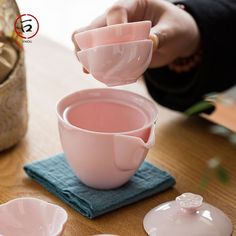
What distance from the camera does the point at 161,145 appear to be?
2.82 feet

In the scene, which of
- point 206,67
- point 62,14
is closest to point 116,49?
point 206,67

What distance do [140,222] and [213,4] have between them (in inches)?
18.6

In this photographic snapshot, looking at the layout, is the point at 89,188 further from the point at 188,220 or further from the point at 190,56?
the point at 190,56

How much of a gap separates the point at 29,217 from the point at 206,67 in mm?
464

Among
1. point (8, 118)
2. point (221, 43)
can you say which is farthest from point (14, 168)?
point (221, 43)

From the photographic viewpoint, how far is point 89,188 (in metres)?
0.72

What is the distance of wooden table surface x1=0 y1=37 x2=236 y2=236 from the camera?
0.69 meters

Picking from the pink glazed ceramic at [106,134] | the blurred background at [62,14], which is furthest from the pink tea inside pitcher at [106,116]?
the blurred background at [62,14]

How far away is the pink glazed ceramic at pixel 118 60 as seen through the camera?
0.66 metres

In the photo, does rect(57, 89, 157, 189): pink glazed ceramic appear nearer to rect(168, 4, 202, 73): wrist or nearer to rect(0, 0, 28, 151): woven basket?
rect(0, 0, 28, 151): woven basket

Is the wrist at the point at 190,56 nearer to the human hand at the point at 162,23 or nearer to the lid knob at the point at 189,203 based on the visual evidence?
the human hand at the point at 162,23

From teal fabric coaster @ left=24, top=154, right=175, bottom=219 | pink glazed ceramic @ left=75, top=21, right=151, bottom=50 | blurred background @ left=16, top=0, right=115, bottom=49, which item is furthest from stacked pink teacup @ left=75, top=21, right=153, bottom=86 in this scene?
blurred background @ left=16, top=0, right=115, bottom=49

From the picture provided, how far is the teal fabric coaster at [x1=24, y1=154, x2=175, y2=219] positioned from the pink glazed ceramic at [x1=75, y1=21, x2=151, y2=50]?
0.18m

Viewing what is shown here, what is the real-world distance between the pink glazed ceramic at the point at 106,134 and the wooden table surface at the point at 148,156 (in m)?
0.05
